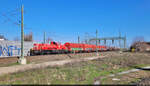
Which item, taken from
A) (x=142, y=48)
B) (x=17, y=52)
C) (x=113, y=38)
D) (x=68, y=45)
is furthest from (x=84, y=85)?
(x=142, y=48)

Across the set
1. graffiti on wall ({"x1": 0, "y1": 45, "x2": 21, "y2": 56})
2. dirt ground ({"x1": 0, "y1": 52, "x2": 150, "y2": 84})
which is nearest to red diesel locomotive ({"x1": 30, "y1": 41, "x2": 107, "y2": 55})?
graffiti on wall ({"x1": 0, "y1": 45, "x2": 21, "y2": 56})

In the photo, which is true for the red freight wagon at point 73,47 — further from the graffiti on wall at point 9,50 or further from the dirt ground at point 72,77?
the dirt ground at point 72,77

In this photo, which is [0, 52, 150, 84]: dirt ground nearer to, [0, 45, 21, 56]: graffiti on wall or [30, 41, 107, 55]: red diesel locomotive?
[0, 45, 21, 56]: graffiti on wall

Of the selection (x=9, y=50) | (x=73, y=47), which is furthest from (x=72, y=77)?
(x=73, y=47)

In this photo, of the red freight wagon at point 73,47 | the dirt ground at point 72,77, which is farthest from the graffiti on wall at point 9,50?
the red freight wagon at point 73,47

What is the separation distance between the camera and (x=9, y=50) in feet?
84.5

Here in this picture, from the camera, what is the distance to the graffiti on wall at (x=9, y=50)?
2422 cm

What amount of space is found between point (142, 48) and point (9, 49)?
65.5 metres

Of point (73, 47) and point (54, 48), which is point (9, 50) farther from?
point (73, 47)

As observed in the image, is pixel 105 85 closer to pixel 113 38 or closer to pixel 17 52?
pixel 17 52

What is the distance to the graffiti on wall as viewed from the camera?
24217 mm

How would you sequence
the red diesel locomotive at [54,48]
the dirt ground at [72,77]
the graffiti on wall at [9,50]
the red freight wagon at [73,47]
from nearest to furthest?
the dirt ground at [72,77] → the graffiti on wall at [9,50] → the red diesel locomotive at [54,48] → the red freight wagon at [73,47]

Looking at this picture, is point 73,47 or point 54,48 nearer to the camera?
point 54,48

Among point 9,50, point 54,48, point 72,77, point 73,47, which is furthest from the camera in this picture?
point 73,47
